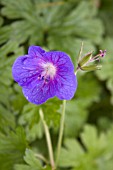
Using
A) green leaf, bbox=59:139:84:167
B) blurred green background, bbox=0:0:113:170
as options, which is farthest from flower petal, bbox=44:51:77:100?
green leaf, bbox=59:139:84:167

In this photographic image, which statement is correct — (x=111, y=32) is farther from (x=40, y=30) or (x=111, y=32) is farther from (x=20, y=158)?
(x=20, y=158)

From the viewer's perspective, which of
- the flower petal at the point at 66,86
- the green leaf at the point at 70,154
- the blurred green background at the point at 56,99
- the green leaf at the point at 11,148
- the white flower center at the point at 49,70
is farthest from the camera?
the green leaf at the point at 70,154

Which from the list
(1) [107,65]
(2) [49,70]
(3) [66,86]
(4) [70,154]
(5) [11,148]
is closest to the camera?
(3) [66,86]

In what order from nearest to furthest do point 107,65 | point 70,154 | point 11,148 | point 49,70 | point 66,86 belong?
point 66,86 → point 49,70 → point 11,148 → point 70,154 → point 107,65

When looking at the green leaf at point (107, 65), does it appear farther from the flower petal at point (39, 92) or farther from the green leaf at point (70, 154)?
the flower petal at point (39, 92)

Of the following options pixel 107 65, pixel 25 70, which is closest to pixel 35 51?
pixel 25 70

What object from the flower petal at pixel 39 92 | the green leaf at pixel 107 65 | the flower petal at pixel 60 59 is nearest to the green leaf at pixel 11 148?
the flower petal at pixel 39 92

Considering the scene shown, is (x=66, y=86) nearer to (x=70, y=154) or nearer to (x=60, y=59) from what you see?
(x=60, y=59)
